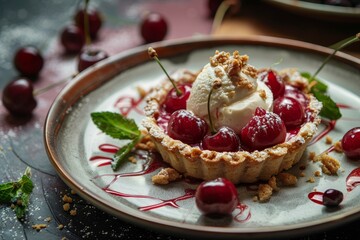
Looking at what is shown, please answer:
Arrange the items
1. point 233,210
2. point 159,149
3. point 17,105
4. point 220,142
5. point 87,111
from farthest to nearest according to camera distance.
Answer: point 17,105, point 87,111, point 159,149, point 220,142, point 233,210

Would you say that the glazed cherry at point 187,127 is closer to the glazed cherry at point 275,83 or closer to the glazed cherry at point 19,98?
the glazed cherry at point 275,83

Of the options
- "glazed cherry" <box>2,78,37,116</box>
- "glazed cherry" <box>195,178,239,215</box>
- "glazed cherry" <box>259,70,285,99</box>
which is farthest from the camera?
"glazed cherry" <box>2,78,37,116</box>

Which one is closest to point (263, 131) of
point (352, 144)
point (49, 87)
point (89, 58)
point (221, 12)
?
point (352, 144)

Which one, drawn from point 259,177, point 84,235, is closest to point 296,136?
point 259,177

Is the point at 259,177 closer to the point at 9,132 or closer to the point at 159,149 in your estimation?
the point at 159,149

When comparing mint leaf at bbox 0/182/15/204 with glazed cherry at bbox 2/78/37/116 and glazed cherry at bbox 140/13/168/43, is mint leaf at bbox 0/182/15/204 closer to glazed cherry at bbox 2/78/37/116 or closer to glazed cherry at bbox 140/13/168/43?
glazed cherry at bbox 2/78/37/116

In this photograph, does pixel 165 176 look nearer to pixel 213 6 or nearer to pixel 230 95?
pixel 230 95

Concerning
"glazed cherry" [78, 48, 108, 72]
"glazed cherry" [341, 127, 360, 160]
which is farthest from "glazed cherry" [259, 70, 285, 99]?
"glazed cherry" [78, 48, 108, 72]
